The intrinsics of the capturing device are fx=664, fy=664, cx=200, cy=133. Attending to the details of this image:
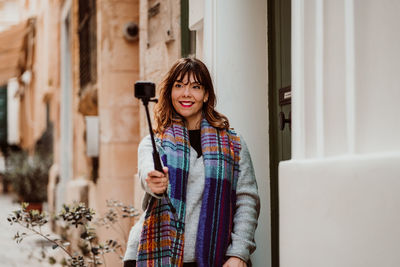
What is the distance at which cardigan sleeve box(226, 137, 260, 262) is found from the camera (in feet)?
8.77

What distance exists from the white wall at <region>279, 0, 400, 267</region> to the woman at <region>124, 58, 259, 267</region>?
194 mm

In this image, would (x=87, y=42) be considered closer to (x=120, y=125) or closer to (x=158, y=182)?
(x=120, y=125)

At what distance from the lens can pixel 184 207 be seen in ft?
8.77

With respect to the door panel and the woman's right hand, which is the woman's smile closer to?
the woman's right hand

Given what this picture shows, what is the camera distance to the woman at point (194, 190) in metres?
2.63

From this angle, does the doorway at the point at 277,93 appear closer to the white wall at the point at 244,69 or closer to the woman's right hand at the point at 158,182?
the white wall at the point at 244,69

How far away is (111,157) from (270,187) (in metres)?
3.09

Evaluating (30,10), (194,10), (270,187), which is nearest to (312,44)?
(270,187)

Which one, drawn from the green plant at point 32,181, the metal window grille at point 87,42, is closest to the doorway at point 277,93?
the metal window grille at point 87,42

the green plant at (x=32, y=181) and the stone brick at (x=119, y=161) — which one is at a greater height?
the stone brick at (x=119, y=161)

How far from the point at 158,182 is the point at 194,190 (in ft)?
1.01

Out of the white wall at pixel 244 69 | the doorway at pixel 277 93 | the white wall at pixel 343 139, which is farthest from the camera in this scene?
the white wall at pixel 244 69

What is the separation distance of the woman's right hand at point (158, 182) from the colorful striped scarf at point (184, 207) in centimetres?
16

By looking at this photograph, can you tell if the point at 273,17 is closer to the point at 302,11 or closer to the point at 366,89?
the point at 302,11
